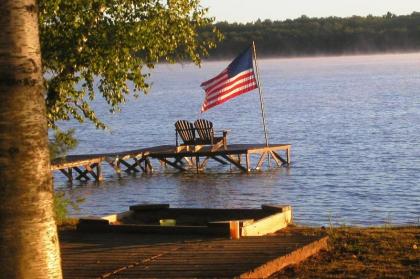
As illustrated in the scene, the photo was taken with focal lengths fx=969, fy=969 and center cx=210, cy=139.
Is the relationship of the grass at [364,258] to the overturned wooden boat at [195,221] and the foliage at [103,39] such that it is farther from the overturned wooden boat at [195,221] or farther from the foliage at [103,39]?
the foliage at [103,39]

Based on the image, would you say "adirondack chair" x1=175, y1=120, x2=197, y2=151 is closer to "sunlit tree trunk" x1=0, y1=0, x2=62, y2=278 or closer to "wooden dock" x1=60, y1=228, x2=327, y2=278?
"wooden dock" x1=60, y1=228, x2=327, y2=278

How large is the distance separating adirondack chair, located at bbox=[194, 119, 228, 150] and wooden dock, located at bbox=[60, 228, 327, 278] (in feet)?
75.4

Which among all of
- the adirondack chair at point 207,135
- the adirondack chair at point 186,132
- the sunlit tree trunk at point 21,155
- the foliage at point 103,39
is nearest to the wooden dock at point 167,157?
the adirondack chair at point 207,135

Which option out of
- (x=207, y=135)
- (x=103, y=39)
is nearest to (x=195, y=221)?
(x=103, y=39)

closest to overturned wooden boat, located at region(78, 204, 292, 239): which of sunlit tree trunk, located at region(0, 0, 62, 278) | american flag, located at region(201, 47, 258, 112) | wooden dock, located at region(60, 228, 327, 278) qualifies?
wooden dock, located at region(60, 228, 327, 278)

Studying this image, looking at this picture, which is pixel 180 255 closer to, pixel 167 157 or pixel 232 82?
pixel 232 82

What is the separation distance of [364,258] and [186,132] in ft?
81.7

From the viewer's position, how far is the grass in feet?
29.7

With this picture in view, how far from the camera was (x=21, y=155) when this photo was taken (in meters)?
6.51

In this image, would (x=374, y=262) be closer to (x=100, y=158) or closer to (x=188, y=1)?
(x=188, y=1)

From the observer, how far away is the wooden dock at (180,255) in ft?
28.7

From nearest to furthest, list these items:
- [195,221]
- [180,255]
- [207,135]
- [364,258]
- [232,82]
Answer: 1. [180,255]
2. [364,258]
3. [195,221]
4. [232,82]
5. [207,135]

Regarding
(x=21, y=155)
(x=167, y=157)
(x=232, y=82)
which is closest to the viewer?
(x=21, y=155)

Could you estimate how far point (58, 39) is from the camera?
13297 mm
